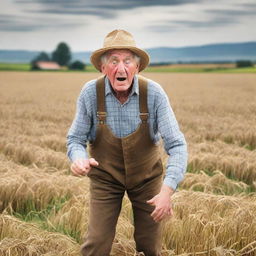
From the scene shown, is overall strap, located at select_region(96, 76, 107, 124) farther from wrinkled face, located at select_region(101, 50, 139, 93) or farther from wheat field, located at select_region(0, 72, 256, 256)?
wheat field, located at select_region(0, 72, 256, 256)

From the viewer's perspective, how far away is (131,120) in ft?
9.78

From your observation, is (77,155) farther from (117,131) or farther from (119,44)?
(119,44)

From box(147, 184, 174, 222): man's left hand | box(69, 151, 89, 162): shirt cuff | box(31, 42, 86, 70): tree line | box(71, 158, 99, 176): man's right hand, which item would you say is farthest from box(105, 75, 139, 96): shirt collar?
box(31, 42, 86, 70): tree line

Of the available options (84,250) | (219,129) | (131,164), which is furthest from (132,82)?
(219,129)

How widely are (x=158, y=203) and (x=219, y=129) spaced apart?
26.1ft

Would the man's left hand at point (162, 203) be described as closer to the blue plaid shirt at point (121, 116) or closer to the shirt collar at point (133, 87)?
the blue plaid shirt at point (121, 116)

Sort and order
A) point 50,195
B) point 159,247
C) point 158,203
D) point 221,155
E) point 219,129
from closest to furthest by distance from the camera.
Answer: point 158,203 → point 159,247 → point 50,195 → point 221,155 → point 219,129

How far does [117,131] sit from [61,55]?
101699 mm

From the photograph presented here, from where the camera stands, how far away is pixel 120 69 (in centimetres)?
284

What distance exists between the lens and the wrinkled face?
2852 mm

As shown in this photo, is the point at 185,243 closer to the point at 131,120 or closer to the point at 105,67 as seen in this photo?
the point at 131,120

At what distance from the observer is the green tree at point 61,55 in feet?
336

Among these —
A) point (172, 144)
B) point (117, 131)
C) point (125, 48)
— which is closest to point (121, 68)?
point (125, 48)

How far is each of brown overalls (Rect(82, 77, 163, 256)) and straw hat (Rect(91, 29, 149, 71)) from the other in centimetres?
14
